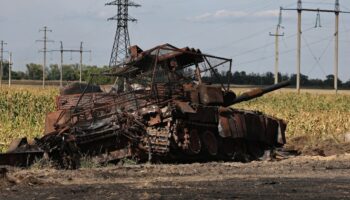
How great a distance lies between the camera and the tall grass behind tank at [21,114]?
18.7m

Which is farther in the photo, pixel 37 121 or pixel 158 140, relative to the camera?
pixel 37 121

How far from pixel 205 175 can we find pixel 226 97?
17.2 feet

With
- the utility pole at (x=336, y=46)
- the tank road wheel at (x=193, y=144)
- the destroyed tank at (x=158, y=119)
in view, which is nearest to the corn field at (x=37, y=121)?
the destroyed tank at (x=158, y=119)

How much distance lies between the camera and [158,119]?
1347 centimetres

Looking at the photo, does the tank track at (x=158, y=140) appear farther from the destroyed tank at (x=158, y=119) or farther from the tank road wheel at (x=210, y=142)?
the tank road wheel at (x=210, y=142)

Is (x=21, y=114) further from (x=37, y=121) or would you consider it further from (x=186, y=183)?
(x=186, y=183)

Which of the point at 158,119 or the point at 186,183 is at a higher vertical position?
the point at 158,119

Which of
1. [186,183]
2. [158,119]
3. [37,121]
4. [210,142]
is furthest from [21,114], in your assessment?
[186,183]

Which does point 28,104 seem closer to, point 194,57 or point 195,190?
point 194,57

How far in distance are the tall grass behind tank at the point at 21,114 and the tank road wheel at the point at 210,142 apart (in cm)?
537

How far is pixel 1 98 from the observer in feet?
101

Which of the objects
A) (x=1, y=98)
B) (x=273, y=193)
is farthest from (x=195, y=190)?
(x=1, y=98)

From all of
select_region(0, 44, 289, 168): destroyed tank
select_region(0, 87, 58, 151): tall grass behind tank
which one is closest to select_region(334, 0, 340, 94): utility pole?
select_region(0, 87, 58, 151): tall grass behind tank

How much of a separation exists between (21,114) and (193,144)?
13.6 meters
